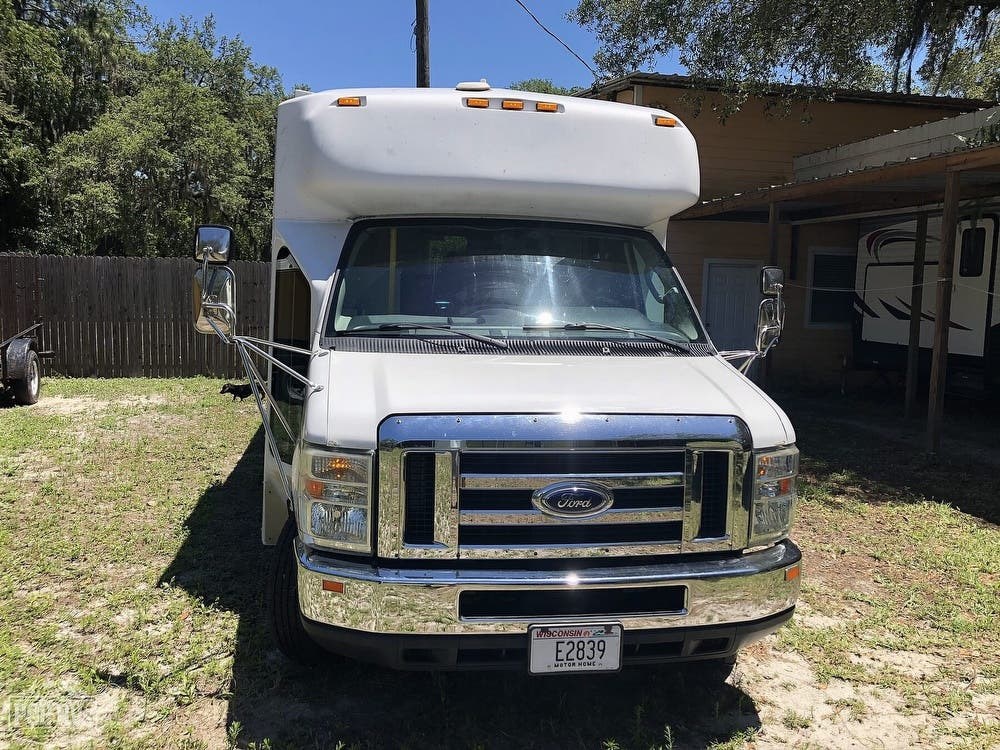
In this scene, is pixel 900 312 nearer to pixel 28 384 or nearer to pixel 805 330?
pixel 805 330

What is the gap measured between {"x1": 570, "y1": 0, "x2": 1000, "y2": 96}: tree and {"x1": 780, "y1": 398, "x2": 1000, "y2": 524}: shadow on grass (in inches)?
209

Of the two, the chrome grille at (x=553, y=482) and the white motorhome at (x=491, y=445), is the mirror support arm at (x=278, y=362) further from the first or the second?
the chrome grille at (x=553, y=482)

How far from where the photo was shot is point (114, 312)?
45.6 feet

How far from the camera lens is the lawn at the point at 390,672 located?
11.1 ft

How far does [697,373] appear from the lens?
357 cm

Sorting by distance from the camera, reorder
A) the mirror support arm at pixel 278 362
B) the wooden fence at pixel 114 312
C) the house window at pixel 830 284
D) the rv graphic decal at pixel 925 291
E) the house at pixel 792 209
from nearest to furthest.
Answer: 1. the mirror support arm at pixel 278 362
2. the rv graphic decal at pixel 925 291
3. the house at pixel 792 209
4. the wooden fence at pixel 114 312
5. the house window at pixel 830 284

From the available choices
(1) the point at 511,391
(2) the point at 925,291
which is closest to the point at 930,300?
(2) the point at 925,291

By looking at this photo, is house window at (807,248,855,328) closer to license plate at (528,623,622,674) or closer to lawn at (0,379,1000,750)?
lawn at (0,379,1000,750)

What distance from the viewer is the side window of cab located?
4.37 metres

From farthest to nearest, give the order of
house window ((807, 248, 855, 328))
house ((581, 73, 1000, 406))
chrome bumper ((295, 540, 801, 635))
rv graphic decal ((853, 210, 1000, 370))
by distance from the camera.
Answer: house window ((807, 248, 855, 328)) → house ((581, 73, 1000, 406)) → rv graphic decal ((853, 210, 1000, 370)) → chrome bumper ((295, 540, 801, 635))

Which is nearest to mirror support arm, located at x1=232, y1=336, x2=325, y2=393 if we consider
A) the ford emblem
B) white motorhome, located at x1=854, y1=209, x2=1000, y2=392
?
the ford emblem

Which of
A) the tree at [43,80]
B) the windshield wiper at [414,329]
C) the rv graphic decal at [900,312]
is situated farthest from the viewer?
the tree at [43,80]

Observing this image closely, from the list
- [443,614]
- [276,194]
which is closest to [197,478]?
[276,194]

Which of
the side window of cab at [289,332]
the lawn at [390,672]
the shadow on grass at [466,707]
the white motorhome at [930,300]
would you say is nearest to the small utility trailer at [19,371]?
A: the lawn at [390,672]
